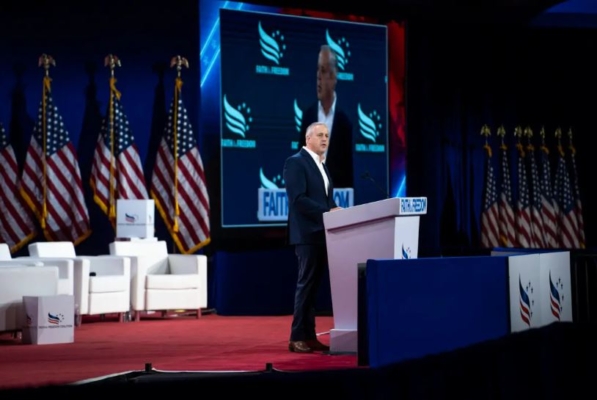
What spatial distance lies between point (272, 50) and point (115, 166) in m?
2.09

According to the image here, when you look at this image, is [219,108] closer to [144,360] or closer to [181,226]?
[181,226]

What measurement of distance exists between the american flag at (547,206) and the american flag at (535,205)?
0.07 meters

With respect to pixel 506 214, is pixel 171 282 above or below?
below

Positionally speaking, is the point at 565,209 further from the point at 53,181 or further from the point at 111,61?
Result: the point at 53,181

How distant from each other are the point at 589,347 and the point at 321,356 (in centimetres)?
282

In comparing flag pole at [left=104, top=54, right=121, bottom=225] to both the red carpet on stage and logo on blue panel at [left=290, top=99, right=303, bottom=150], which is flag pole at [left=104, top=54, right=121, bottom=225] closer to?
the red carpet on stage

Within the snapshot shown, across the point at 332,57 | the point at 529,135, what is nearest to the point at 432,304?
the point at 332,57

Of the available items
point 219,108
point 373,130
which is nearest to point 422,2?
point 373,130

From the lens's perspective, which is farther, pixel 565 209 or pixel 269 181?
pixel 565 209

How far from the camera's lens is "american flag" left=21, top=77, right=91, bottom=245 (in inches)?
387

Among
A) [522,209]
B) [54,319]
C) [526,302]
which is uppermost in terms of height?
[522,209]

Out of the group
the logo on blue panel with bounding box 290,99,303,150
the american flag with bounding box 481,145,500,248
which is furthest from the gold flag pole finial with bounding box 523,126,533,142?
A: the logo on blue panel with bounding box 290,99,303,150

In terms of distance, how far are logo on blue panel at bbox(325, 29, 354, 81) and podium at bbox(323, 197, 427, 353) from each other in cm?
548

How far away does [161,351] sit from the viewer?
6.93 meters
